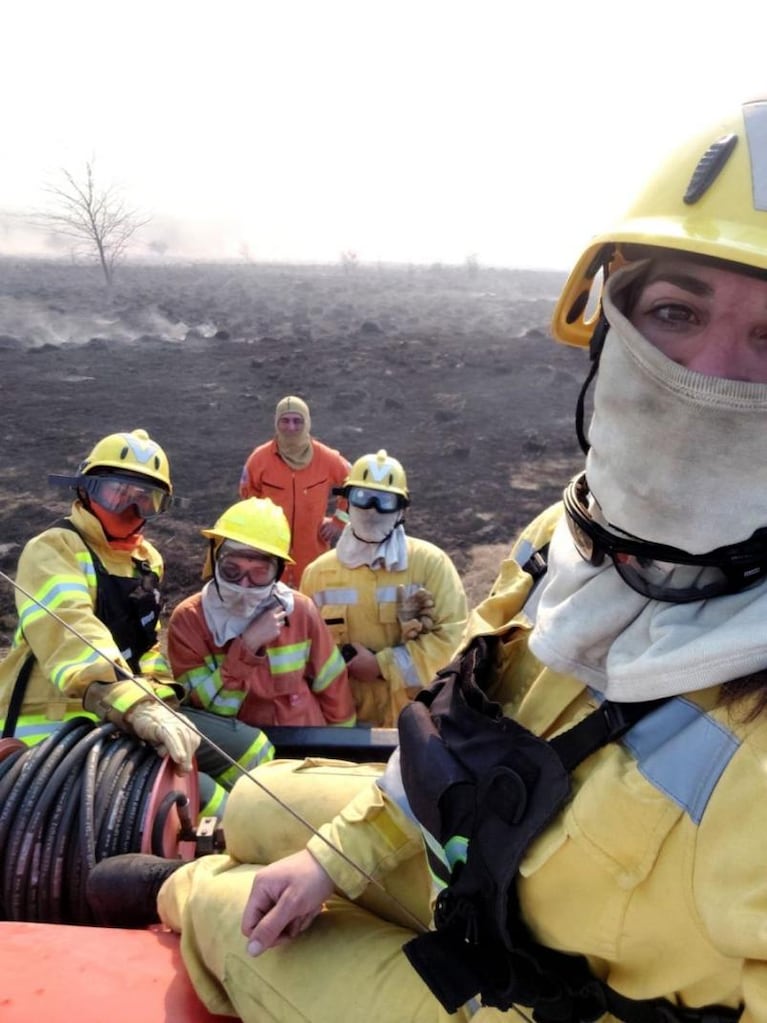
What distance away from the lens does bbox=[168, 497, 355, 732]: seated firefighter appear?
3938mm

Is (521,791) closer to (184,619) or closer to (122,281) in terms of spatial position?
(184,619)

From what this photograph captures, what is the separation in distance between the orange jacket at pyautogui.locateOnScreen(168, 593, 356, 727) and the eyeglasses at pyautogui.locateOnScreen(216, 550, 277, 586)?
26 cm

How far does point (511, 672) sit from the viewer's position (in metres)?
1.66

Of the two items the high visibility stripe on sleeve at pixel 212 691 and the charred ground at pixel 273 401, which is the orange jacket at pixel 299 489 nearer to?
the charred ground at pixel 273 401

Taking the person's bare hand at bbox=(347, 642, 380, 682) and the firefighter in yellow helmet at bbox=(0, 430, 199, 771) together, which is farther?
the person's bare hand at bbox=(347, 642, 380, 682)

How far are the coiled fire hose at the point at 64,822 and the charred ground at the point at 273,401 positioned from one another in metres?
4.91

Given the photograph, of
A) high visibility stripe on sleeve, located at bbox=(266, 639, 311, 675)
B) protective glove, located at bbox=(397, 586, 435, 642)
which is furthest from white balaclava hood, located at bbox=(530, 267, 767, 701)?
protective glove, located at bbox=(397, 586, 435, 642)

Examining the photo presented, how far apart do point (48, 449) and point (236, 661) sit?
389 inches

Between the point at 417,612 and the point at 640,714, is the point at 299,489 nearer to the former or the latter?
the point at 417,612

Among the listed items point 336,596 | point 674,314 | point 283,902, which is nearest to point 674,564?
point 674,314

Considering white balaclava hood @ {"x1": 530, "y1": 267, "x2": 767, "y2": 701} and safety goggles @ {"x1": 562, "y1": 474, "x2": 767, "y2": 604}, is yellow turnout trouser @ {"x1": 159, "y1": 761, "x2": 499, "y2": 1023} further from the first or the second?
safety goggles @ {"x1": 562, "y1": 474, "x2": 767, "y2": 604}

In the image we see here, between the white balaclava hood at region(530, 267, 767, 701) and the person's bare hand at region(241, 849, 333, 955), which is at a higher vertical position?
the white balaclava hood at region(530, 267, 767, 701)

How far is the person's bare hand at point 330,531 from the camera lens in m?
6.75

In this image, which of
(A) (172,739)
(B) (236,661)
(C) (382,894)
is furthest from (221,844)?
(B) (236,661)
